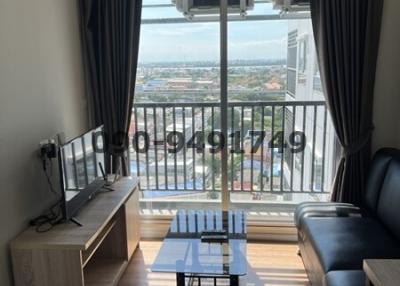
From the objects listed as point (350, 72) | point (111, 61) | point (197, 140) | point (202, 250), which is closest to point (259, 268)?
point (202, 250)

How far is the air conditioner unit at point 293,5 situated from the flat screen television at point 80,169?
1732 mm

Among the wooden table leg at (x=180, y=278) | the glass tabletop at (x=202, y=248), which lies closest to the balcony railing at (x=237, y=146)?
the glass tabletop at (x=202, y=248)

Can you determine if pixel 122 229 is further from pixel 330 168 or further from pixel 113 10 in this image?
pixel 330 168

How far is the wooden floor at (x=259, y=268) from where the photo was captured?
2631 millimetres

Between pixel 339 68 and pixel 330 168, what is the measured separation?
38.5 inches

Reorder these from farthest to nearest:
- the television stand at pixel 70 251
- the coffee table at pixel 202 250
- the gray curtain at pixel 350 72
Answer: the gray curtain at pixel 350 72
the coffee table at pixel 202 250
the television stand at pixel 70 251

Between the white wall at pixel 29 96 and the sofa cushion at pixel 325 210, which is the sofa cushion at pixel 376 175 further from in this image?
the white wall at pixel 29 96

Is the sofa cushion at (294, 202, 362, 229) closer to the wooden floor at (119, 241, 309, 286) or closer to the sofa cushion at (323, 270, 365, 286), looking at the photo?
the wooden floor at (119, 241, 309, 286)

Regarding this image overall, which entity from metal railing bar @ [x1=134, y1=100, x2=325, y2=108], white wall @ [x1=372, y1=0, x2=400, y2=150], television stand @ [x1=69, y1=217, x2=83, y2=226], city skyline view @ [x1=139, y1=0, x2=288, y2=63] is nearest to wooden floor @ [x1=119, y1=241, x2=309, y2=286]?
television stand @ [x1=69, y1=217, x2=83, y2=226]

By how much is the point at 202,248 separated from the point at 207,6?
192 centimetres

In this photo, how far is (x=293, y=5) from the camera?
3035 mm

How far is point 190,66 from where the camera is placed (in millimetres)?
3281

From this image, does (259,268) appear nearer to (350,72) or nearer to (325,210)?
(325,210)

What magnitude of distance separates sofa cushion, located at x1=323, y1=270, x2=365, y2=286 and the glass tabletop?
45cm
